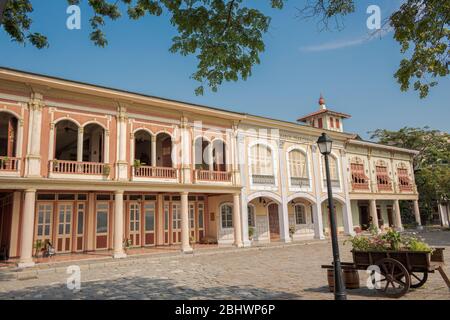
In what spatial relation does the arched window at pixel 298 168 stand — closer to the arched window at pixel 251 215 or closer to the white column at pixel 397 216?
the arched window at pixel 251 215

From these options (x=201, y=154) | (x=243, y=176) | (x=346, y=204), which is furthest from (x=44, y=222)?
(x=346, y=204)

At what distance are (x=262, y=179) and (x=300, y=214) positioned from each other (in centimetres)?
559

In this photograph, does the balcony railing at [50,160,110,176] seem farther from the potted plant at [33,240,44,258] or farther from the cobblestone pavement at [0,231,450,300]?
the cobblestone pavement at [0,231,450,300]

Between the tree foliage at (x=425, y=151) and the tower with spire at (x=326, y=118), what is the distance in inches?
392

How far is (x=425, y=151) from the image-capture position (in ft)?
124

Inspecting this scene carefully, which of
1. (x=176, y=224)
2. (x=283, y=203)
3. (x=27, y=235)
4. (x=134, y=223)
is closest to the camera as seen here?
(x=27, y=235)

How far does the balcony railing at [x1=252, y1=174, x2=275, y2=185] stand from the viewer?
20625 mm

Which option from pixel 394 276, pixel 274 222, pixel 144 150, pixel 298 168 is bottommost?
pixel 394 276

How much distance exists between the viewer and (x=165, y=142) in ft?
65.7

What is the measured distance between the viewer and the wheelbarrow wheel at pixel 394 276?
6746 millimetres

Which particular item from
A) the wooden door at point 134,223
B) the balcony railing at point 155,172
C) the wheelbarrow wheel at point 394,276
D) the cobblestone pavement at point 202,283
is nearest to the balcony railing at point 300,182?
the balcony railing at point 155,172

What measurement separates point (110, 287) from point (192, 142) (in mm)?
10320

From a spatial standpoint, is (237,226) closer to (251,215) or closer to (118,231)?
(251,215)

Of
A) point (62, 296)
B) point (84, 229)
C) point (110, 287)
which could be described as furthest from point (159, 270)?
point (84, 229)
